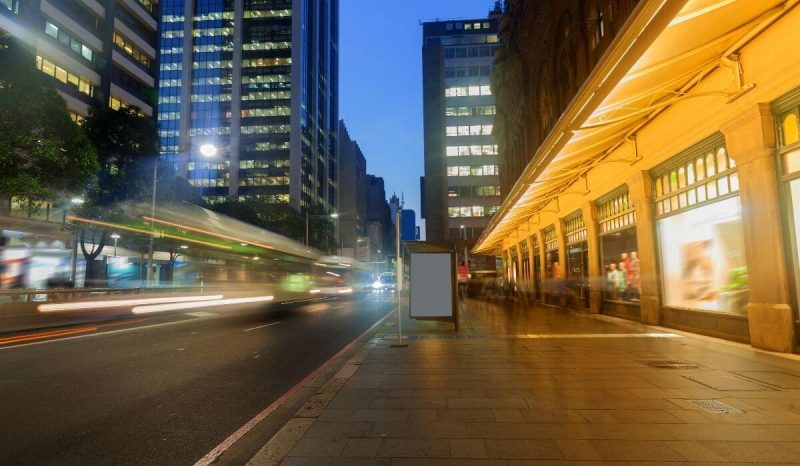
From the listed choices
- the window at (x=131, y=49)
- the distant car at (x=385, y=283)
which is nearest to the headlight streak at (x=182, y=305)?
the window at (x=131, y=49)

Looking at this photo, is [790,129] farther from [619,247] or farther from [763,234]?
[619,247]

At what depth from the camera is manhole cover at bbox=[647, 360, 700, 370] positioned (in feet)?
25.5

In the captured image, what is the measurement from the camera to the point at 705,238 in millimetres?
11562

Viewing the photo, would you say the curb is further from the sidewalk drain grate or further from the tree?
the tree

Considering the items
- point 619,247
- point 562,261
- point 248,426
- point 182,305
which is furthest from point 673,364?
point 182,305

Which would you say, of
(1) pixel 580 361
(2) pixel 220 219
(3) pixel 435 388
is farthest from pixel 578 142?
(2) pixel 220 219

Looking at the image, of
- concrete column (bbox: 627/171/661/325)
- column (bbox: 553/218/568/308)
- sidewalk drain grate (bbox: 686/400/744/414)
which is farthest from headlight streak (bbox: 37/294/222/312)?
sidewalk drain grate (bbox: 686/400/744/414)

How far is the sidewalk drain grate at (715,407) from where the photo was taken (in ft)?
17.1

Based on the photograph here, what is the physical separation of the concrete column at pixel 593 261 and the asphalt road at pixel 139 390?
10.9 metres

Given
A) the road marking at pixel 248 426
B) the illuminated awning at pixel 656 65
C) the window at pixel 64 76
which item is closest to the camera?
the road marking at pixel 248 426

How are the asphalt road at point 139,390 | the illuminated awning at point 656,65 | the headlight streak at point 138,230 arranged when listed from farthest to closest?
the headlight streak at point 138,230
the illuminated awning at point 656,65
the asphalt road at point 139,390

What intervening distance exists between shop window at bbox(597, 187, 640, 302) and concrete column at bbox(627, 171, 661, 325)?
0.73 metres

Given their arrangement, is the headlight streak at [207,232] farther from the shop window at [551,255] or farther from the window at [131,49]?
the window at [131,49]

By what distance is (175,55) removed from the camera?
109375 mm
